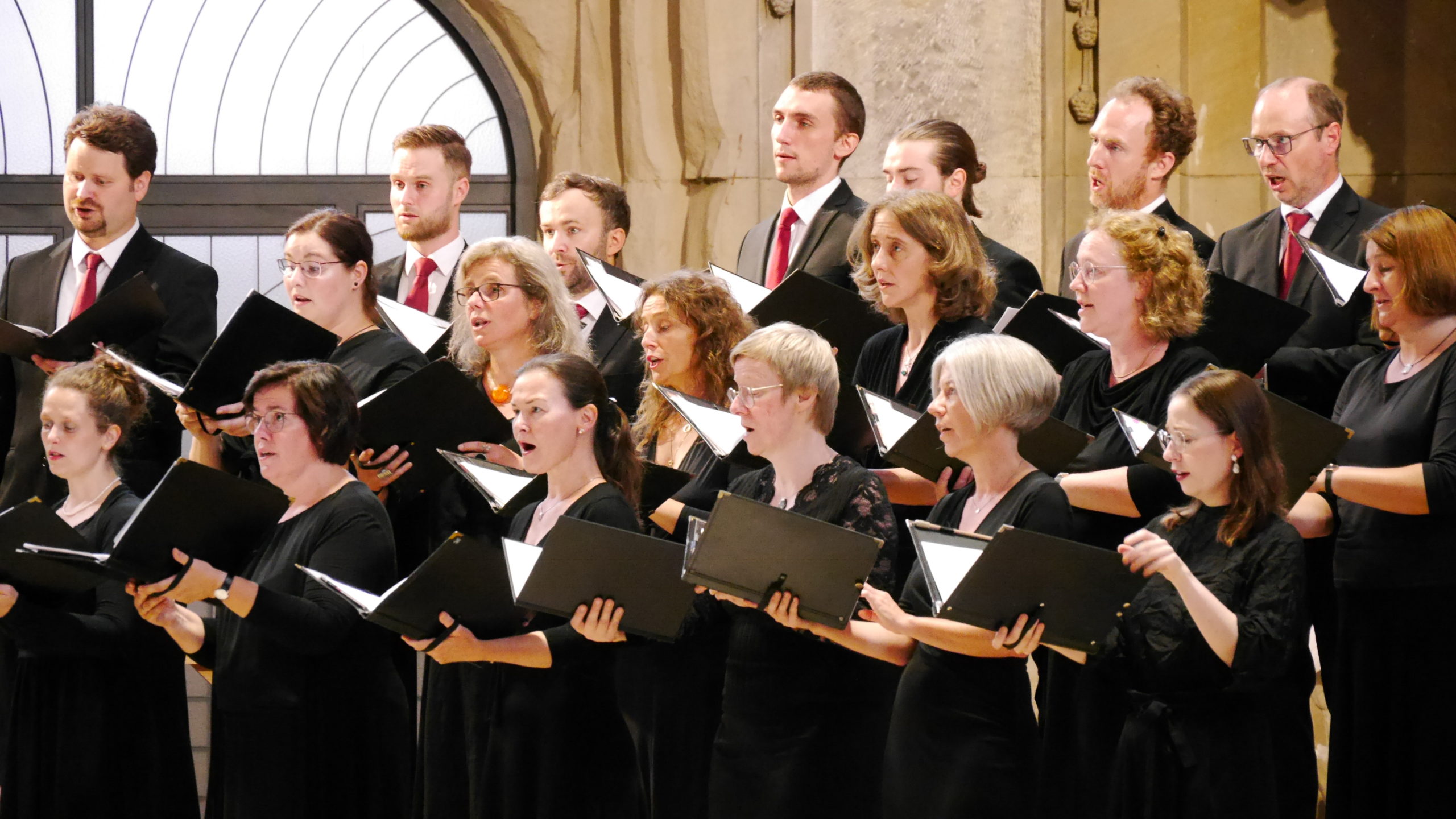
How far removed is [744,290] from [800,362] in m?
0.69

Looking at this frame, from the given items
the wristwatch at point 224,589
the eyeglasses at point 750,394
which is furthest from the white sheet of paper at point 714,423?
the wristwatch at point 224,589

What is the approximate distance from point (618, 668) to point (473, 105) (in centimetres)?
368

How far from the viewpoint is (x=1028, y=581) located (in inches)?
104

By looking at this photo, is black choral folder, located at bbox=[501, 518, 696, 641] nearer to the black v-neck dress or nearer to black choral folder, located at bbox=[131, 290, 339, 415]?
the black v-neck dress

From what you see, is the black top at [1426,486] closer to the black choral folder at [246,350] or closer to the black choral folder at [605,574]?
the black choral folder at [605,574]

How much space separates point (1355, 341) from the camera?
3771mm

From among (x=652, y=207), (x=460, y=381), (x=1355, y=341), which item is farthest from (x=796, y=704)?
(x=652, y=207)

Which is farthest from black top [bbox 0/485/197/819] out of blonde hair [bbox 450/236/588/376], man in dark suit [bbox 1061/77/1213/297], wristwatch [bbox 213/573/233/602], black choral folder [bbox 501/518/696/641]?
man in dark suit [bbox 1061/77/1213/297]

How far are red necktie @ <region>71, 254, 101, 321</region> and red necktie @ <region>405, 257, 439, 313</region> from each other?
811 mm

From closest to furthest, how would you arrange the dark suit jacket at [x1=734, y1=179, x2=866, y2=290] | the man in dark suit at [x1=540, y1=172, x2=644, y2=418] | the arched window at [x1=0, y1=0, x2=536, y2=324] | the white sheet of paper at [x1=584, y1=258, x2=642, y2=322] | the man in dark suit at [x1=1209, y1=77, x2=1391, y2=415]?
1. the man in dark suit at [x1=1209, y1=77, x2=1391, y2=415]
2. the white sheet of paper at [x1=584, y1=258, x2=642, y2=322]
3. the dark suit jacket at [x1=734, y1=179, x2=866, y2=290]
4. the man in dark suit at [x1=540, y1=172, x2=644, y2=418]
5. the arched window at [x1=0, y1=0, x2=536, y2=324]

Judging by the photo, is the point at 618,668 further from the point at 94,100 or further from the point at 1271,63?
the point at 94,100

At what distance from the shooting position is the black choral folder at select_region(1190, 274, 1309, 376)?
11.0 feet

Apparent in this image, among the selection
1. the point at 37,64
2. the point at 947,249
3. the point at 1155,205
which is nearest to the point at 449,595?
the point at 947,249

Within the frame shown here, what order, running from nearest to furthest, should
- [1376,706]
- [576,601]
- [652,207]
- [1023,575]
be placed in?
[1023,575] → [576,601] → [1376,706] → [652,207]
